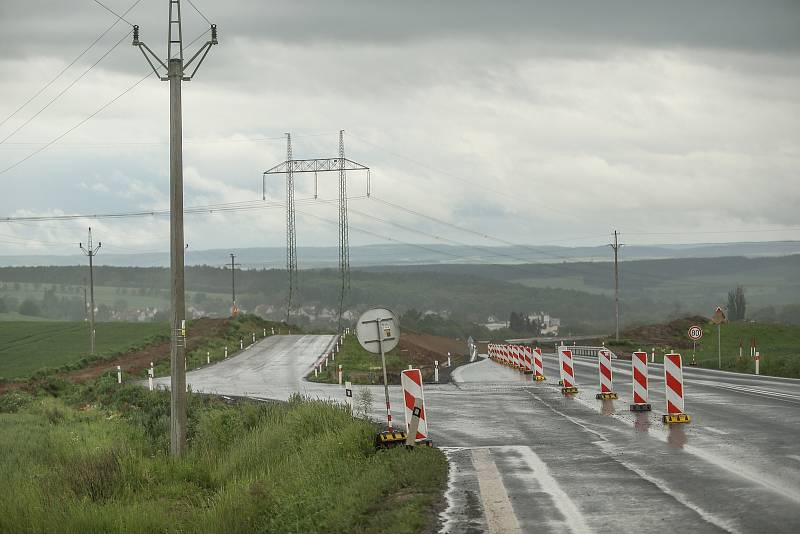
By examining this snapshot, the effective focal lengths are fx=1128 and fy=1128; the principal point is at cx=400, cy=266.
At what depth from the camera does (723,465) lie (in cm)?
1391

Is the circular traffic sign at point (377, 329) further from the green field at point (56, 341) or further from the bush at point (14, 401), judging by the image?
the green field at point (56, 341)

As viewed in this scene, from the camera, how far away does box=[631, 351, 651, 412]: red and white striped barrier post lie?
2261 centimetres

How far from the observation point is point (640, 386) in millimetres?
22797

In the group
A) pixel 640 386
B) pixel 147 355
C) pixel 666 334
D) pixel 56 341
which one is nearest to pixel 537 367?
pixel 640 386

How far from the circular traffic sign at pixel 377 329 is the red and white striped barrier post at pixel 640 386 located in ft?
24.6

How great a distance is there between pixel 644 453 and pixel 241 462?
822 centimetres

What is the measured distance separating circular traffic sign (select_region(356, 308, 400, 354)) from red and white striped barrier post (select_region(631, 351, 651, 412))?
751 cm

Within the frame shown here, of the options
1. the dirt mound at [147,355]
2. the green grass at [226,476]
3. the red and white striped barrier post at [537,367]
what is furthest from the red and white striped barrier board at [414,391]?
the dirt mound at [147,355]

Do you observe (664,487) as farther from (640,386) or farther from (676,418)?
(640,386)

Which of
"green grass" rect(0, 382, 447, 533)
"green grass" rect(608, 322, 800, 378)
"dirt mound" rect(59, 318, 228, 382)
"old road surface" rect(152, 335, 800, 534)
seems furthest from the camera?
"green grass" rect(608, 322, 800, 378)

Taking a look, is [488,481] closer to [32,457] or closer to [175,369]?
[175,369]

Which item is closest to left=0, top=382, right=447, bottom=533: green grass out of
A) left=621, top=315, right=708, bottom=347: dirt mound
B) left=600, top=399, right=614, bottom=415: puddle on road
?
left=600, top=399, right=614, bottom=415: puddle on road

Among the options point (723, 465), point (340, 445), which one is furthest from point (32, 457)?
point (723, 465)

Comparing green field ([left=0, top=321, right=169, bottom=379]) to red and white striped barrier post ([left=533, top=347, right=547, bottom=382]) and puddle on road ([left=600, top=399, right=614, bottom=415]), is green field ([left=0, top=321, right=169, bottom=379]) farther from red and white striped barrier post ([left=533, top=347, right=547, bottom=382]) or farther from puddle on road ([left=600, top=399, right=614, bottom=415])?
puddle on road ([left=600, top=399, right=614, bottom=415])
